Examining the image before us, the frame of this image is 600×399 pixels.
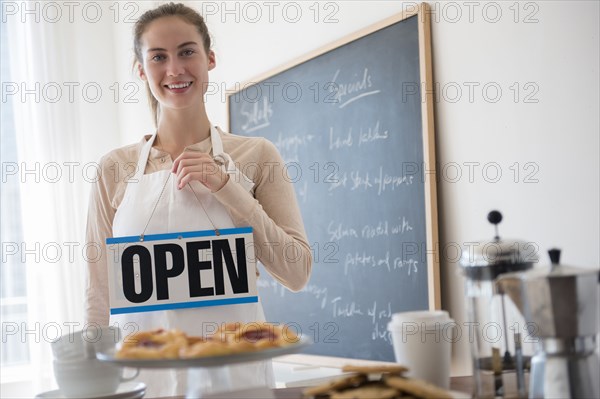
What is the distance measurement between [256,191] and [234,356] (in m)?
0.73

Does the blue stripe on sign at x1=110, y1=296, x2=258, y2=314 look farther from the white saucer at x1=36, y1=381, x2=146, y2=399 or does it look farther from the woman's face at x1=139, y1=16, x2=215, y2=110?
the woman's face at x1=139, y1=16, x2=215, y2=110

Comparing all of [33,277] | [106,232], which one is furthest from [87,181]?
[106,232]

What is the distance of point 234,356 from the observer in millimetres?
960

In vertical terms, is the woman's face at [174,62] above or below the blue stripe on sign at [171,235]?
above

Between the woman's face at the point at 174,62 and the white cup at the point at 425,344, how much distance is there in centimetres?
76

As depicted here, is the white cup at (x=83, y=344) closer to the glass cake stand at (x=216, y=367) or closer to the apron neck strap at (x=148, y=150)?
the glass cake stand at (x=216, y=367)

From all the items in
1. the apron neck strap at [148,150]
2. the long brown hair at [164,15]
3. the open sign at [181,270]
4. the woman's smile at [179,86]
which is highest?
the long brown hair at [164,15]

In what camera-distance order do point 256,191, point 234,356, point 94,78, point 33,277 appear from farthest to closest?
point 94,78 < point 33,277 < point 256,191 < point 234,356

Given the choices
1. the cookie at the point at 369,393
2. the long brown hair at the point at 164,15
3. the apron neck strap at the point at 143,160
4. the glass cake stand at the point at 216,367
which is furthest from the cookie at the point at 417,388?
the long brown hair at the point at 164,15

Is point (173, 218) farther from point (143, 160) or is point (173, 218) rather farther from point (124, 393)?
point (124, 393)

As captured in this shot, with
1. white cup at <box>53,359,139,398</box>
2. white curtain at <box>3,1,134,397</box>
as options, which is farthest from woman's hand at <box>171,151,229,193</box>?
white curtain at <box>3,1,134,397</box>

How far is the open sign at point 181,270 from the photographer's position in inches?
58.2

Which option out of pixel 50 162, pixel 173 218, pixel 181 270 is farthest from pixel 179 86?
pixel 50 162

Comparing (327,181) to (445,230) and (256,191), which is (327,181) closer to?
(445,230)
